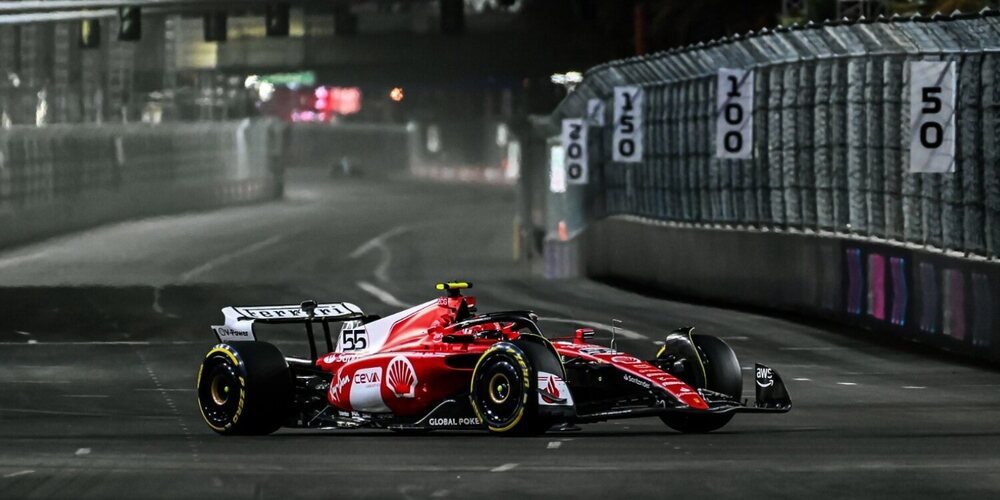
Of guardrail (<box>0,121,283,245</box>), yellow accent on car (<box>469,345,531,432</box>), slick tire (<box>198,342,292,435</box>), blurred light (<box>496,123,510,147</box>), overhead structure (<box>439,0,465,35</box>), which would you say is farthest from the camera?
blurred light (<box>496,123,510,147</box>)

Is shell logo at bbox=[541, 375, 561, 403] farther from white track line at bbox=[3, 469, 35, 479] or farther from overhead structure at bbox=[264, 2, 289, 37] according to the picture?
overhead structure at bbox=[264, 2, 289, 37]

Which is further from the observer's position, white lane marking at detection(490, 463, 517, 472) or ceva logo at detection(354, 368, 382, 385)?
ceva logo at detection(354, 368, 382, 385)

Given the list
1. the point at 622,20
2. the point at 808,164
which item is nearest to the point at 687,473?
the point at 808,164

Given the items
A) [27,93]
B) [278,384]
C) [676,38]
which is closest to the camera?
[278,384]

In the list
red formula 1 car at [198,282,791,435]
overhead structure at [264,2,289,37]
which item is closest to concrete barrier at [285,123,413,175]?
overhead structure at [264,2,289,37]

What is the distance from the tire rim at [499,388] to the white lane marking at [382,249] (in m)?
Result: 24.3

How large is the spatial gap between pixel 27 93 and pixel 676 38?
30.2m

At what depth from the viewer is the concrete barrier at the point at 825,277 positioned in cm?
2214

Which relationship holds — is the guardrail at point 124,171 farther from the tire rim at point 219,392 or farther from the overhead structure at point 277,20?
the tire rim at point 219,392

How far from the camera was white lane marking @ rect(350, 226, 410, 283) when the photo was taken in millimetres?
41934

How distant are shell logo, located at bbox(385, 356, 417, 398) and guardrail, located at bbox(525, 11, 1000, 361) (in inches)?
337

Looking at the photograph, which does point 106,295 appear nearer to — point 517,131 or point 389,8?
point 517,131

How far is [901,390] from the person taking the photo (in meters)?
19.0

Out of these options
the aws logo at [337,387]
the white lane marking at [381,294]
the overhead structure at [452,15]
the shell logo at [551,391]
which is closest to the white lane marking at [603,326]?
the white lane marking at [381,294]
